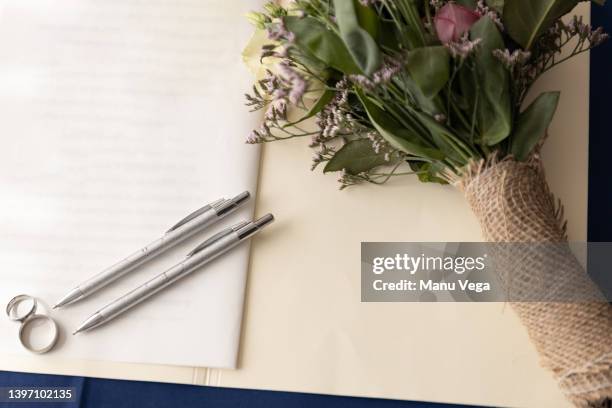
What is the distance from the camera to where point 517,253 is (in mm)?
440

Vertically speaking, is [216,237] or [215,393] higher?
[216,237]

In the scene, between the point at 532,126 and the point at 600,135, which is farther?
the point at 600,135

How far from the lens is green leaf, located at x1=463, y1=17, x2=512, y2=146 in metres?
0.42

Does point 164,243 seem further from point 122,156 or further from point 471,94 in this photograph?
point 471,94

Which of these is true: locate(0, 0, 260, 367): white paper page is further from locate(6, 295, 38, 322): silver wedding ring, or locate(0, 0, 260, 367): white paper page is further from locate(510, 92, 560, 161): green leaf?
locate(510, 92, 560, 161): green leaf

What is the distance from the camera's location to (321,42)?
1.34 feet

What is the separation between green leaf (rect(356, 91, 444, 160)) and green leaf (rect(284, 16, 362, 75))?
0.04 metres

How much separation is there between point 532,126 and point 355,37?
17 cm

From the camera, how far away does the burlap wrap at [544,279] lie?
0.41 metres

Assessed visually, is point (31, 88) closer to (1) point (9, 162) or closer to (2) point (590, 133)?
(1) point (9, 162)

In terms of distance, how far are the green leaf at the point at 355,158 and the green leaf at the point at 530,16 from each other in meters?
0.15

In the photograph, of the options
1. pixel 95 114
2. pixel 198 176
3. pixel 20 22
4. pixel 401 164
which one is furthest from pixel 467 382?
pixel 20 22

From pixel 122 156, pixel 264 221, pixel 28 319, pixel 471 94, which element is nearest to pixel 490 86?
pixel 471 94

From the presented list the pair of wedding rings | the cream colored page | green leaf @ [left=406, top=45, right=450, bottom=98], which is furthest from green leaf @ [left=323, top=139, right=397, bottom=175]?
the pair of wedding rings
